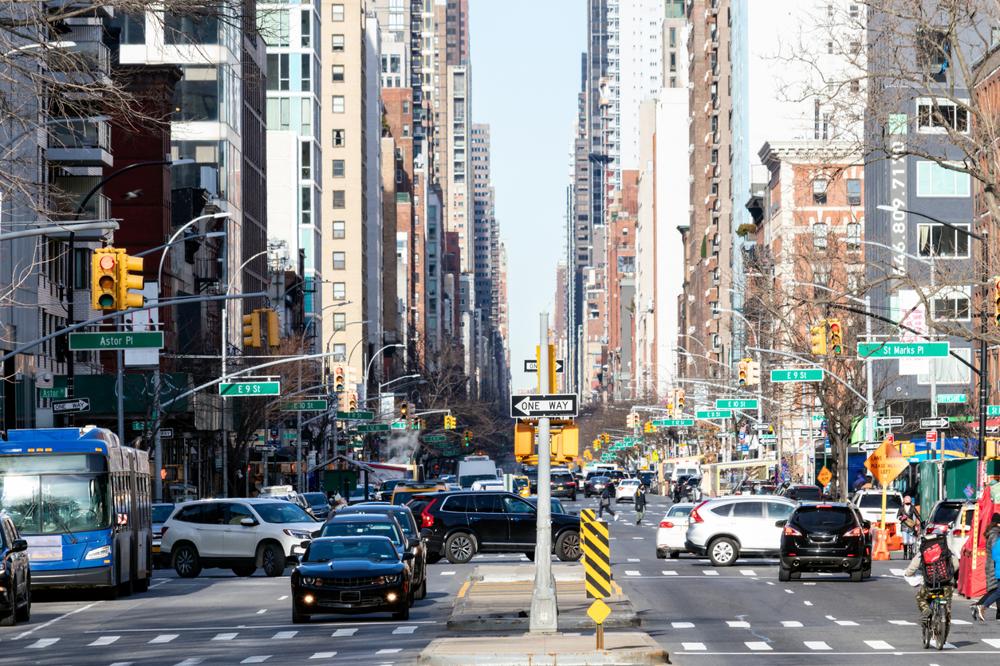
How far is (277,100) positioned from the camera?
14612 centimetres

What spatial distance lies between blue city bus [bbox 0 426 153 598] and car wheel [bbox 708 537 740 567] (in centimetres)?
1566

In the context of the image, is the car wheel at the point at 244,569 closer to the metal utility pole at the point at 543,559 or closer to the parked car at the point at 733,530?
the parked car at the point at 733,530

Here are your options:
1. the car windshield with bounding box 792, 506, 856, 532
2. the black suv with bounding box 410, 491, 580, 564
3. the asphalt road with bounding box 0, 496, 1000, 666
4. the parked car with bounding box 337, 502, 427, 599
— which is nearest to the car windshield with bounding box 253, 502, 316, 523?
the asphalt road with bounding box 0, 496, 1000, 666

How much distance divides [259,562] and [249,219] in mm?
75113

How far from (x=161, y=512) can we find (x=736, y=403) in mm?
29807

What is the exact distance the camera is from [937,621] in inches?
878

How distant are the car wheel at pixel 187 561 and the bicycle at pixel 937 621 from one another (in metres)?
21.7

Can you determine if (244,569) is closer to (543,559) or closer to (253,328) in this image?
(253,328)

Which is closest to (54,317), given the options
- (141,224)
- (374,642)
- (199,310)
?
(141,224)

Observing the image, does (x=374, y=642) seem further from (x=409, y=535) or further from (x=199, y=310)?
(x=199, y=310)

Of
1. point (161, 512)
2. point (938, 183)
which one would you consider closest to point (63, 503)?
point (161, 512)

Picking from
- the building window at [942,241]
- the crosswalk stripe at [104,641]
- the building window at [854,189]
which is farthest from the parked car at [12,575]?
the building window at [854,189]

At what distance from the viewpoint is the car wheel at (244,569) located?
40844mm

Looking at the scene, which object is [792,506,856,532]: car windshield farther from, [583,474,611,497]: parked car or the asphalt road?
[583,474,611,497]: parked car
